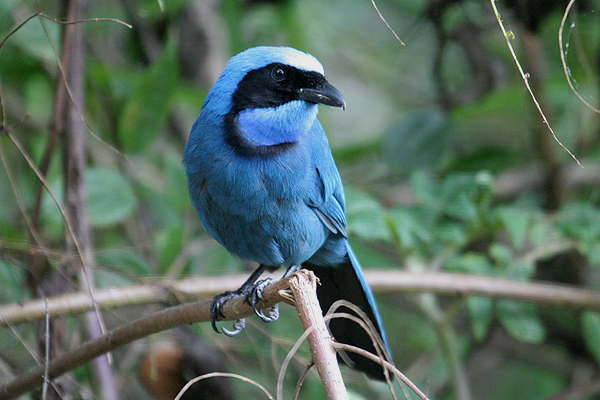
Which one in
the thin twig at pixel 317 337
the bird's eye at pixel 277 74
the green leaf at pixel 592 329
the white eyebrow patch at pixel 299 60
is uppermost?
the white eyebrow patch at pixel 299 60

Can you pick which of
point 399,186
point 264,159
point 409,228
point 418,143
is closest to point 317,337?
point 264,159

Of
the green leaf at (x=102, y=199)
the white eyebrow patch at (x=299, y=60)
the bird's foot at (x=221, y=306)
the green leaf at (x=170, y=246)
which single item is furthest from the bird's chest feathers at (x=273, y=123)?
the green leaf at (x=102, y=199)

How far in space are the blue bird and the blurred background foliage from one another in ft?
1.48

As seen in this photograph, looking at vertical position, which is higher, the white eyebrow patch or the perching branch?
the white eyebrow patch

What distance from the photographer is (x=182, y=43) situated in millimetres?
4176

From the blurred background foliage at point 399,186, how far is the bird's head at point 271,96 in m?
0.78

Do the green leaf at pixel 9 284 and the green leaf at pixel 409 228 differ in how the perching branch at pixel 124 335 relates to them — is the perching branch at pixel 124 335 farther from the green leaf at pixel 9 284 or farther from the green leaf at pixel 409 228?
the green leaf at pixel 409 228

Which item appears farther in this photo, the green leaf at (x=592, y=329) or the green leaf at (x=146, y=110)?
the green leaf at (x=146, y=110)

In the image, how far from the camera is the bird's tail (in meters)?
2.30

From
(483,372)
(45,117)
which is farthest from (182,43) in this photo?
(483,372)

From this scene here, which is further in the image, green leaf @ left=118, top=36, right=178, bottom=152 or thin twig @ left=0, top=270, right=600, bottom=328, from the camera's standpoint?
green leaf @ left=118, top=36, right=178, bottom=152

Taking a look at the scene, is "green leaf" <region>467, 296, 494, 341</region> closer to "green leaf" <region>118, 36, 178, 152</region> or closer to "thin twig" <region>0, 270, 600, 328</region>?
"thin twig" <region>0, 270, 600, 328</region>

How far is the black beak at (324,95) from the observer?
2.06 m

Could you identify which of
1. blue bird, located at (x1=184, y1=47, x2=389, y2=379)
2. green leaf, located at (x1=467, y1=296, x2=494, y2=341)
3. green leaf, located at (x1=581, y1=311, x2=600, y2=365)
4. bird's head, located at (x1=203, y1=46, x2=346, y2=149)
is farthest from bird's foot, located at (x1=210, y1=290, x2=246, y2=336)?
green leaf, located at (x1=581, y1=311, x2=600, y2=365)
